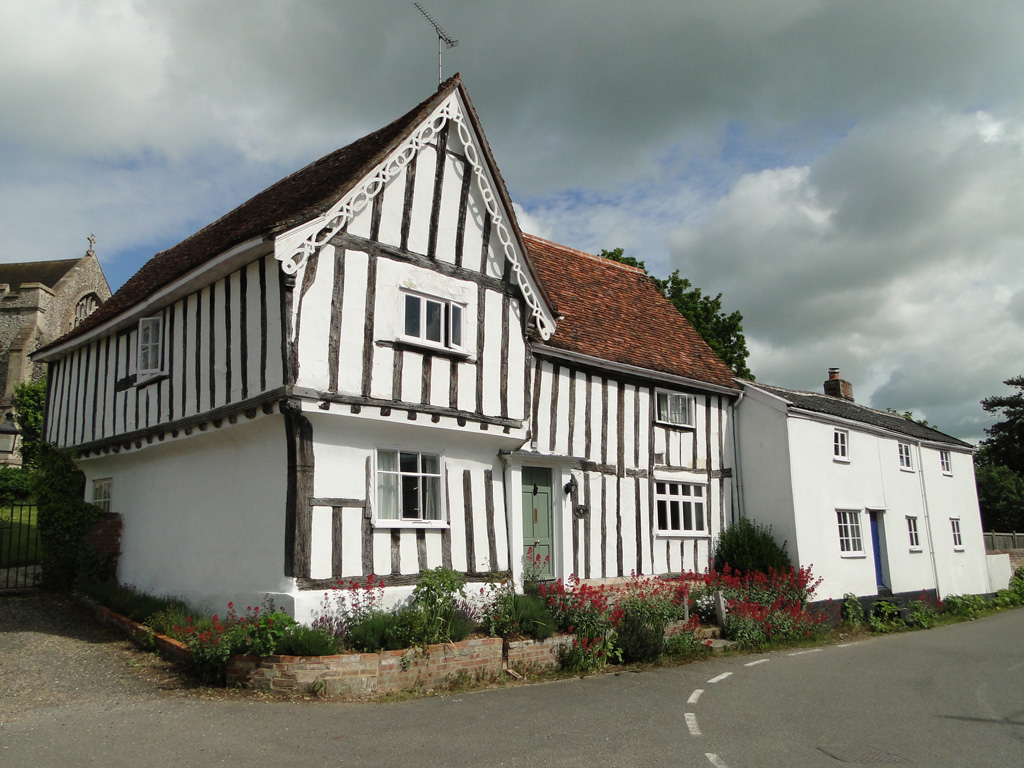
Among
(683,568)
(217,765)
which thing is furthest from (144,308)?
(683,568)

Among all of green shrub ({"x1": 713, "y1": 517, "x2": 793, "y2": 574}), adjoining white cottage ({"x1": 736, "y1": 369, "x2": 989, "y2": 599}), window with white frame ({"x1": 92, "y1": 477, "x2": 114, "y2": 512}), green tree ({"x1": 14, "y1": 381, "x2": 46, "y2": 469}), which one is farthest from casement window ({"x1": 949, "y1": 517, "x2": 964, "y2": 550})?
green tree ({"x1": 14, "y1": 381, "x2": 46, "y2": 469})

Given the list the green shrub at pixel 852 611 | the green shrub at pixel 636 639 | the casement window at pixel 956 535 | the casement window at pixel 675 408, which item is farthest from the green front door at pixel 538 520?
the casement window at pixel 956 535

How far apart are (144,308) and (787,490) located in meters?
13.1

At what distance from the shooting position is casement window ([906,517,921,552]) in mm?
20047

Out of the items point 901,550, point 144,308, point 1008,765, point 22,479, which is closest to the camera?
point 1008,765

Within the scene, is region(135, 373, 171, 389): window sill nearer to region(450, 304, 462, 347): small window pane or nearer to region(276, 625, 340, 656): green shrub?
region(450, 304, 462, 347): small window pane

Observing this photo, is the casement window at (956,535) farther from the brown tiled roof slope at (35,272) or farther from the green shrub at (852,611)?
the brown tiled roof slope at (35,272)

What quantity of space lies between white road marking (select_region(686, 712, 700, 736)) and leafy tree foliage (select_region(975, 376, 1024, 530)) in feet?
91.8

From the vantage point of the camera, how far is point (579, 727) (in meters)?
7.72

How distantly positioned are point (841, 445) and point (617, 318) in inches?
249

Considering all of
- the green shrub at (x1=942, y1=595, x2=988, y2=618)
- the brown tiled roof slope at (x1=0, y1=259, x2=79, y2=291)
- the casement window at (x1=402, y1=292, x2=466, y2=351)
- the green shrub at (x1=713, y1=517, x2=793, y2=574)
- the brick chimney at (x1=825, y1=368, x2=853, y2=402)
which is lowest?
the green shrub at (x1=942, y1=595, x2=988, y2=618)

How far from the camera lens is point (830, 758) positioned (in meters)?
6.80

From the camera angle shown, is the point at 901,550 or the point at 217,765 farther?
the point at 901,550

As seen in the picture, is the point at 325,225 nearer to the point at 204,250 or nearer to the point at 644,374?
the point at 204,250
